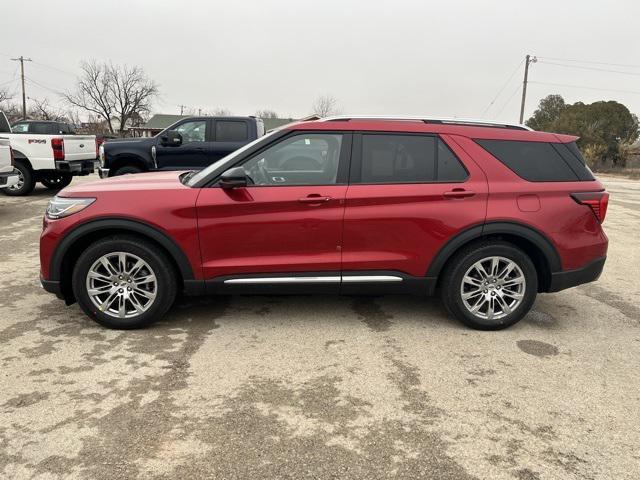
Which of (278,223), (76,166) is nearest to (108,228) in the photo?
(278,223)

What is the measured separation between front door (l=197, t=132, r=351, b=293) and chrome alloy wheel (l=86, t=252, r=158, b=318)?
507 millimetres

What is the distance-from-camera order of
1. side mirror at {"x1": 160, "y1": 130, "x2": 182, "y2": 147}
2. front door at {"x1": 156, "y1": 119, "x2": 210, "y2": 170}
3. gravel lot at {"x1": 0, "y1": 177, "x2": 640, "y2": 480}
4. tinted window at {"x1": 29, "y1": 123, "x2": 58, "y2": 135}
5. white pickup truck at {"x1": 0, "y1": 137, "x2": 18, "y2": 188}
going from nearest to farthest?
1. gravel lot at {"x1": 0, "y1": 177, "x2": 640, "y2": 480}
2. white pickup truck at {"x1": 0, "y1": 137, "x2": 18, "y2": 188}
3. side mirror at {"x1": 160, "y1": 130, "x2": 182, "y2": 147}
4. front door at {"x1": 156, "y1": 119, "x2": 210, "y2": 170}
5. tinted window at {"x1": 29, "y1": 123, "x2": 58, "y2": 135}

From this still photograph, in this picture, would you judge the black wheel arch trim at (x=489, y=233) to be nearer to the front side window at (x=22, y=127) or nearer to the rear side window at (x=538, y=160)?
the rear side window at (x=538, y=160)

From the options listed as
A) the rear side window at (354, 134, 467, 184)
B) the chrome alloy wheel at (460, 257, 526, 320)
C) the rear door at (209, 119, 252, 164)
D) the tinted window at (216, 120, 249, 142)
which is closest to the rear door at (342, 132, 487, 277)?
the rear side window at (354, 134, 467, 184)

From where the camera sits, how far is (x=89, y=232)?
154 inches

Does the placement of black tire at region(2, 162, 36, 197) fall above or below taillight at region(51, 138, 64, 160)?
below

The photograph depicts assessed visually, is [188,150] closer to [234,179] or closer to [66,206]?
[66,206]

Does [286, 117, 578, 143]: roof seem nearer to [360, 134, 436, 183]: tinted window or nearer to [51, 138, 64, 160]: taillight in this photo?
[360, 134, 436, 183]: tinted window

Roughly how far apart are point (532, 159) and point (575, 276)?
1.07 metres

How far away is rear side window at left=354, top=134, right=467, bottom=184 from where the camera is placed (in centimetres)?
407

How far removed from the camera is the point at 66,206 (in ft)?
13.0

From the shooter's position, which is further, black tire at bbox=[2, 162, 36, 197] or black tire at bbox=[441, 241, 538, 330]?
black tire at bbox=[2, 162, 36, 197]

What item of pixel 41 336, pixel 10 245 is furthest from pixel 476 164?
pixel 10 245

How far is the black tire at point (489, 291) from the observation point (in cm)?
412
